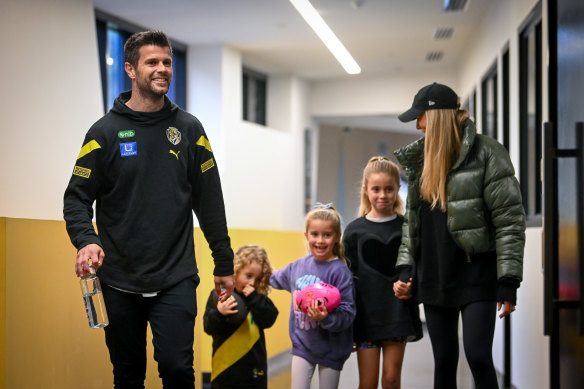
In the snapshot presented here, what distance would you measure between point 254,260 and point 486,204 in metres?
1.26

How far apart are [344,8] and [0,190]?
3928 mm

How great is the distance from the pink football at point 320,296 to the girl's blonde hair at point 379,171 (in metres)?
0.47

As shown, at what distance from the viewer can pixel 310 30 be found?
929 centimetres

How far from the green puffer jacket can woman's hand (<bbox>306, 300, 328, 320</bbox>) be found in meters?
0.59

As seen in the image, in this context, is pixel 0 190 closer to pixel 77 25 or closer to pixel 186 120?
pixel 77 25

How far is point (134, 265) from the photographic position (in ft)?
8.12

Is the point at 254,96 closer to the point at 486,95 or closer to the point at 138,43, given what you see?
the point at 486,95

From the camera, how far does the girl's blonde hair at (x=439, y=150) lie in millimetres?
2896

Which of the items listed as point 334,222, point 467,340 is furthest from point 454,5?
point 467,340

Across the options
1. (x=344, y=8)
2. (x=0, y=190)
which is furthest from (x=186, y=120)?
(x=344, y=8)

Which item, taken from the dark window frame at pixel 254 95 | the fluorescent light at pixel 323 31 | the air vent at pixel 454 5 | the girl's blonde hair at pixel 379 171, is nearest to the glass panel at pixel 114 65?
the fluorescent light at pixel 323 31

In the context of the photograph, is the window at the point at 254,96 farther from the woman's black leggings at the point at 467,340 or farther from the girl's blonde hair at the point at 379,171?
the woman's black leggings at the point at 467,340

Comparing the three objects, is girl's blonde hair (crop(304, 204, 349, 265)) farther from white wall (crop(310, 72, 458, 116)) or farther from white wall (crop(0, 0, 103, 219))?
white wall (crop(310, 72, 458, 116))

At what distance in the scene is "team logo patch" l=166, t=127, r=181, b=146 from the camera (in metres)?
2.57
